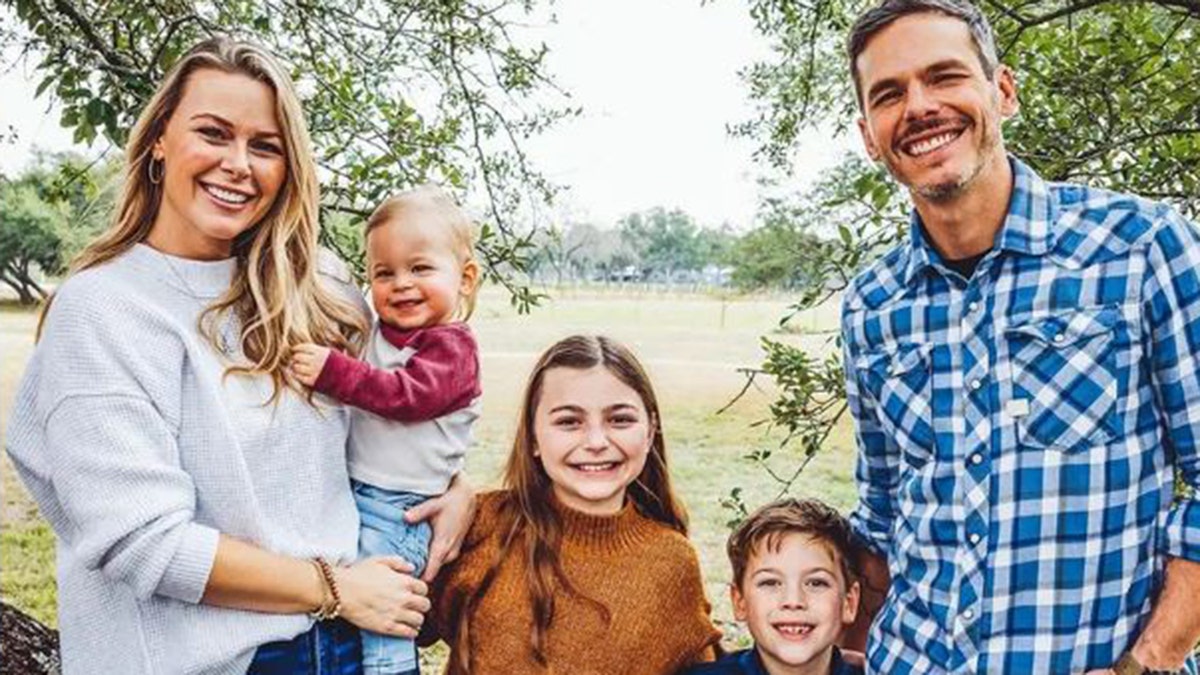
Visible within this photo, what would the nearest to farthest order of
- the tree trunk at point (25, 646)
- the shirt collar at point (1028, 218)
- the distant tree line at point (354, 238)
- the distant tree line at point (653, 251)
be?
the shirt collar at point (1028, 218), the tree trunk at point (25, 646), the distant tree line at point (354, 238), the distant tree line at point (653, 251)

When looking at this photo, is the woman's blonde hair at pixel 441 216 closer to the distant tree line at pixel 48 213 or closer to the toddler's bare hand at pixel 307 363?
the toddler's bare hand at pixel 307 363

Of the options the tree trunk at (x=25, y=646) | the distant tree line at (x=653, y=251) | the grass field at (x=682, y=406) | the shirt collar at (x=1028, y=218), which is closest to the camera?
the shirt collar at (x=1028, y=218)

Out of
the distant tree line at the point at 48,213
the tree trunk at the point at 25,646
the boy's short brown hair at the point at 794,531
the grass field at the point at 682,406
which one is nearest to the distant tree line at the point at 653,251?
the grass field at the point at 682,406

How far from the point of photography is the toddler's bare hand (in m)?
1.96

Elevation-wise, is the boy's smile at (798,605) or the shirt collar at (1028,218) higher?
the shirt collar at (1028,218)

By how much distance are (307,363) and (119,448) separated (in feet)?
1.10

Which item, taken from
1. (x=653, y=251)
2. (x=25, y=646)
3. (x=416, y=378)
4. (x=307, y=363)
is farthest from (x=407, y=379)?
(x=653, y=251)

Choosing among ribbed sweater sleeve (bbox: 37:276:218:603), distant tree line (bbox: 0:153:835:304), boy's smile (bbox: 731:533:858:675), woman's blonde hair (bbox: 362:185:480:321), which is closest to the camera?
ribbed sweater sleeve (bbox: 37:276:218:603)

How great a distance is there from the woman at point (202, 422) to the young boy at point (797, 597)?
2.06ft

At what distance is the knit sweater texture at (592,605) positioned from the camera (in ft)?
7.32

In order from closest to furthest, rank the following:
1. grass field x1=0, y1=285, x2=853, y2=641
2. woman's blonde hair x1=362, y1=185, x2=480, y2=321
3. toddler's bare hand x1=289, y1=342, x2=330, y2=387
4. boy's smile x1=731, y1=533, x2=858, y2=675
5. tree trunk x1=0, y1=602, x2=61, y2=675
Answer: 1. toddler's bare hand x1=289, y1=342, x2=330, y2=387
2. boy's smile x1=731, y1=533, x2=858, y2=675
3. woman's blonde hair x1=362, y1=185, x2=480, y2=321
4. tree trunk x1=0, y1=602, x2=61, y2=675
5. grass field x1=0, y1=285, x2=853, y2=641

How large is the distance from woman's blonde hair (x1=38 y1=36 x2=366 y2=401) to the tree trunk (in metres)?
1.84

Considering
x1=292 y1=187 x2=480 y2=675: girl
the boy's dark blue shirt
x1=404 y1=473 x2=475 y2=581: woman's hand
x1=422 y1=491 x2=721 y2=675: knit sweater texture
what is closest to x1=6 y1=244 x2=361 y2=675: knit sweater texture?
x1=292 y1=187 x2=480 y2=675: girl

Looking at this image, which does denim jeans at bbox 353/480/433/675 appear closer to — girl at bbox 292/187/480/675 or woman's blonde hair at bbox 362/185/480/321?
girl at bbox 292/187/480/675
